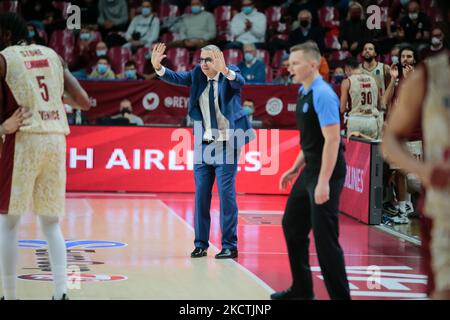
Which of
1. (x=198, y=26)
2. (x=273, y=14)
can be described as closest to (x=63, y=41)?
(x=198, y=26)

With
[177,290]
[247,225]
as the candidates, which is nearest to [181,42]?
[247,225]

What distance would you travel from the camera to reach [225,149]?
9.19 metres

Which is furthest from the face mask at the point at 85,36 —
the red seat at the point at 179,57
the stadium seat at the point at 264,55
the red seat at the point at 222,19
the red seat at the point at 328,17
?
the red seat at the point at 328,17

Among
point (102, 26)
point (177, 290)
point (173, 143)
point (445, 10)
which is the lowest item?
point (177, 290)

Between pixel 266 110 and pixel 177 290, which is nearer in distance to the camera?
pixel 177 290

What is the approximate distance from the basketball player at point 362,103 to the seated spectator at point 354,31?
540 centimetres

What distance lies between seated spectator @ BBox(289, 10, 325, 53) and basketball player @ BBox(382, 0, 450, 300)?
1507 centimetres

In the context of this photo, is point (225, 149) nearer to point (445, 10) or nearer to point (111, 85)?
point (445, 10)

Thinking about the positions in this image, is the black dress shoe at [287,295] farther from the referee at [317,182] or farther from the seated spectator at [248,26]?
the seated spectator at [248,26]

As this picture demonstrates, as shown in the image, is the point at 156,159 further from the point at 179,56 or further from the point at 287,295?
the point at 287,295

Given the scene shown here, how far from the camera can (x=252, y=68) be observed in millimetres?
18156

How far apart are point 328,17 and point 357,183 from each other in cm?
924

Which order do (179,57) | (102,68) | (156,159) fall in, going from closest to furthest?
(156,159), (102,68), (179,57)
